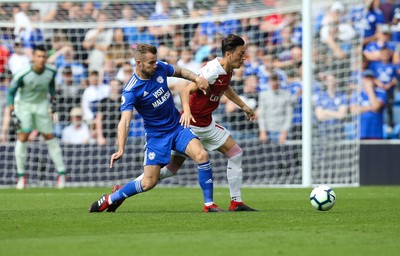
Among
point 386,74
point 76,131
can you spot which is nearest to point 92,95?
point 76,131

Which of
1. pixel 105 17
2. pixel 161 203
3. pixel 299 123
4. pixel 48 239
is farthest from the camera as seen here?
pixel 105 17

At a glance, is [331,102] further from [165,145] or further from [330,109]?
[165,145]

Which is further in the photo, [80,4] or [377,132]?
[80,4]

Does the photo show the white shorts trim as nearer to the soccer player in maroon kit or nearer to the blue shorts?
the soccer player in maroon kit

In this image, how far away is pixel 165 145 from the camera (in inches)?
421

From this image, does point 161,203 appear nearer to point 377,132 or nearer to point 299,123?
point 299,123

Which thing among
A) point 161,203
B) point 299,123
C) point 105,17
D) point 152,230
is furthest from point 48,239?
point 105,17

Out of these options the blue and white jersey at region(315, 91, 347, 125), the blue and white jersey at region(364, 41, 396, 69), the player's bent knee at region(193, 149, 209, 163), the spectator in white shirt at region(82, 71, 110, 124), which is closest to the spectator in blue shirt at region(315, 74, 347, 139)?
the blue and white jersey at region(315, 91, 347, 125)

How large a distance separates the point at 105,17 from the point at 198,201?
7.87 metres

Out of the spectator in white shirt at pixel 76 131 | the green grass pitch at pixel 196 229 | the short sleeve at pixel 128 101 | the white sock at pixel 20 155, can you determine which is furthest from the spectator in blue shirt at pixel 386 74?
the short sleeve at pixel 128 101

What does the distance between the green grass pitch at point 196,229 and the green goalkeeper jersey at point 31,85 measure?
13.7ft

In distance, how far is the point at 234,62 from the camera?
1099cm

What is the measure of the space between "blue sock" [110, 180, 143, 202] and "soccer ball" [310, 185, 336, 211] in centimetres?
205

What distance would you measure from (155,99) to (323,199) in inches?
90.4
